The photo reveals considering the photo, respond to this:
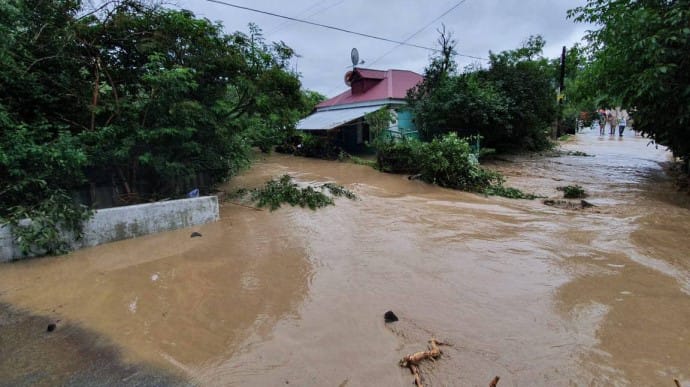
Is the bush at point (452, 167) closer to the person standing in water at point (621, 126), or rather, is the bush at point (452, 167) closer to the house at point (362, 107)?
the house at point (362, 107)

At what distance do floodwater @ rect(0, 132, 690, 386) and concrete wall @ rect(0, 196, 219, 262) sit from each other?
0.19 meters

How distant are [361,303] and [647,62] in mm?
8390

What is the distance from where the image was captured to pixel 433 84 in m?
17.8

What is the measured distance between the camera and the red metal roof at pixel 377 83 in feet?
68.2

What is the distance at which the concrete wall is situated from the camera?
4617 mm

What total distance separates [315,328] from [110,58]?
628 centimetres

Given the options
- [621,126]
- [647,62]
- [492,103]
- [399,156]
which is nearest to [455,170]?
[399,156]

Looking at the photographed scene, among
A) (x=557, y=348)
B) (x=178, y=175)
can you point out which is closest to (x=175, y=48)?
(x=178, y=175)

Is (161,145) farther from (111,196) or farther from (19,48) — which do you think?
(19,48)

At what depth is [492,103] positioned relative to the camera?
1491 cm

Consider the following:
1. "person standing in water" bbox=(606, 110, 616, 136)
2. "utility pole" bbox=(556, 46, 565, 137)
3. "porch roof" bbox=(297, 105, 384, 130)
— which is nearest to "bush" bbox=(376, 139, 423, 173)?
"porch roof" bbox=(297, 105, 384, 130)

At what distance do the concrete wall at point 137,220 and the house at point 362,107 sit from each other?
11.1 meters

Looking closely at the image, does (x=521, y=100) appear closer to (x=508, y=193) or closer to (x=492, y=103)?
(x=492, y=103)

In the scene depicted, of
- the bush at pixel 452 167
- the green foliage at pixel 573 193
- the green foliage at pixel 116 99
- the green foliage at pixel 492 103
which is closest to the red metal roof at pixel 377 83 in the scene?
the green foliage at pixel 492 103
